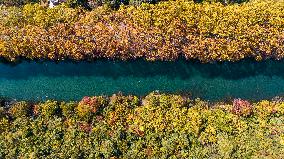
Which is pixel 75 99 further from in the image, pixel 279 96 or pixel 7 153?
pixel 279 96

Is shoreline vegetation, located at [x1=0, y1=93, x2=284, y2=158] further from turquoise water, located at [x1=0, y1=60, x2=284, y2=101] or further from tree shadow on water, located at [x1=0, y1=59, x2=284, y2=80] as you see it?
tree shadow on water, located at [x1=0, y1=59, x2=284, y2=80]

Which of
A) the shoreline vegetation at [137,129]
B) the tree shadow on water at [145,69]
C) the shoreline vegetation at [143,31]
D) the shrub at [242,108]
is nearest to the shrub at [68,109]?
the shoreline vegetation at [137,129]

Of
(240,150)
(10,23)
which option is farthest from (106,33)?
(240,150)

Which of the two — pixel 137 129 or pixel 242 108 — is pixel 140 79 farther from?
pixel 242 108

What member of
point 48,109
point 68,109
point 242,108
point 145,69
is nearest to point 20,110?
point 48,109

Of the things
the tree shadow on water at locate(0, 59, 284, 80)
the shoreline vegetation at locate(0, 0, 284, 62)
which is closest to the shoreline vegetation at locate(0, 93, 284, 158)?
the tree shadow on water at locate(0, 59, 284, 80)
